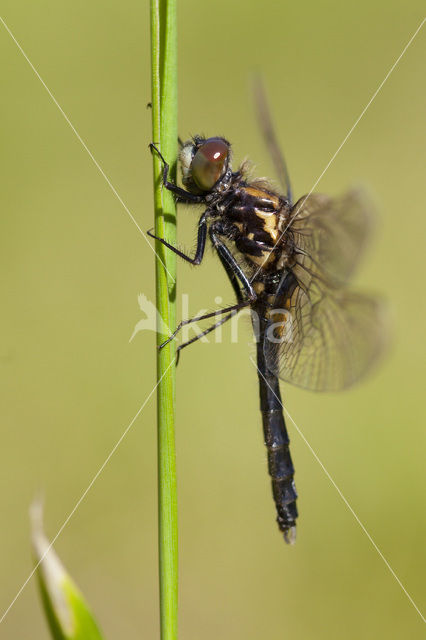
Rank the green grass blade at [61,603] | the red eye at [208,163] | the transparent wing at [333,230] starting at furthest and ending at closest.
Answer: the transparent wing at [333,230] → the red eye at [208,163] → the green grass blade at [61,603]

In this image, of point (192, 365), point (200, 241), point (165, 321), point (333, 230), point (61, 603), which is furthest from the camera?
point (192, 365)

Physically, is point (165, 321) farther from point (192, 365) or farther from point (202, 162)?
point (192, 365)

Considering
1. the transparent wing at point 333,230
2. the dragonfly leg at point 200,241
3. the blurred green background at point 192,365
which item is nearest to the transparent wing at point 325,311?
the transparent wing at point 333,230

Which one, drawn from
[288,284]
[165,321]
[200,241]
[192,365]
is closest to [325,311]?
[288,284]

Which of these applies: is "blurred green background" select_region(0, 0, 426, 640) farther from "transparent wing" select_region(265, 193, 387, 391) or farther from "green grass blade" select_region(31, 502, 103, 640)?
"green grass blade" select_region(31, 502, 103, 640)

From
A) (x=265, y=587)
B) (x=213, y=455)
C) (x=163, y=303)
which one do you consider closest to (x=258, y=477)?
(x=213, y=455)

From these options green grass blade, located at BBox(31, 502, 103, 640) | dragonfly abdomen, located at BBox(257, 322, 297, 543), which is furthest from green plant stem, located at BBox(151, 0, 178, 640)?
dragonfly abdomen, located at BBox(257, 322, 297, 543)

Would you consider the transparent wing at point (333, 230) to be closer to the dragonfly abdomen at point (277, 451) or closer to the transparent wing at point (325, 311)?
the transparent wing at point (325, 311)
